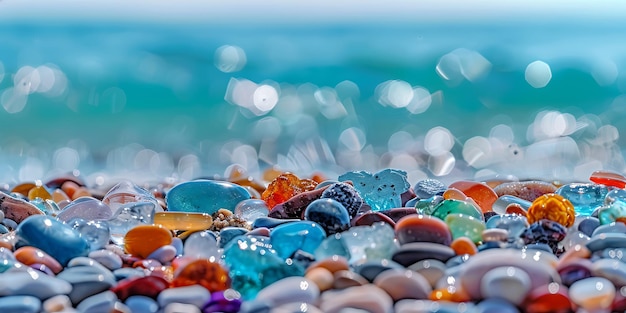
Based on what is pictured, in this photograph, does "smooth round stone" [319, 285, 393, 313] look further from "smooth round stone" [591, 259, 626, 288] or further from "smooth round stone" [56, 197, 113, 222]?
"smooth round stone" [56, 197, 113, 222]

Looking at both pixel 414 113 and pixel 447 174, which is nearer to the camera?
pixel 447 174

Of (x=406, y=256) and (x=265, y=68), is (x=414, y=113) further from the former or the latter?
(x=406, y=256)

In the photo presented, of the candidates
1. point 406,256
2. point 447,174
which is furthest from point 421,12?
point 406,256

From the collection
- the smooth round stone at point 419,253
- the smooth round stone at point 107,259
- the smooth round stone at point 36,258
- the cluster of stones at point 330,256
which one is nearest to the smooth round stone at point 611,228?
the cluster of stones at point 330,256

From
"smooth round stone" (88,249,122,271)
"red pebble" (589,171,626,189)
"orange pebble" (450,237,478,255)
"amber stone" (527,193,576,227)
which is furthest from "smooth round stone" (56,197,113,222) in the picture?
"red pebble" (589,171,626,189)

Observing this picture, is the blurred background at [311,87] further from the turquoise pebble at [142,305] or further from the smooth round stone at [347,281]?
the turquoise pebble at [142,305]

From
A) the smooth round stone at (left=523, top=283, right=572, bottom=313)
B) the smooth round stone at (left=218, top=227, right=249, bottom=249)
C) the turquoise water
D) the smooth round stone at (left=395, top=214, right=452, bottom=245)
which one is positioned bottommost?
the smooth round stone at (left=523, top=283, right=572, bottom=313)
